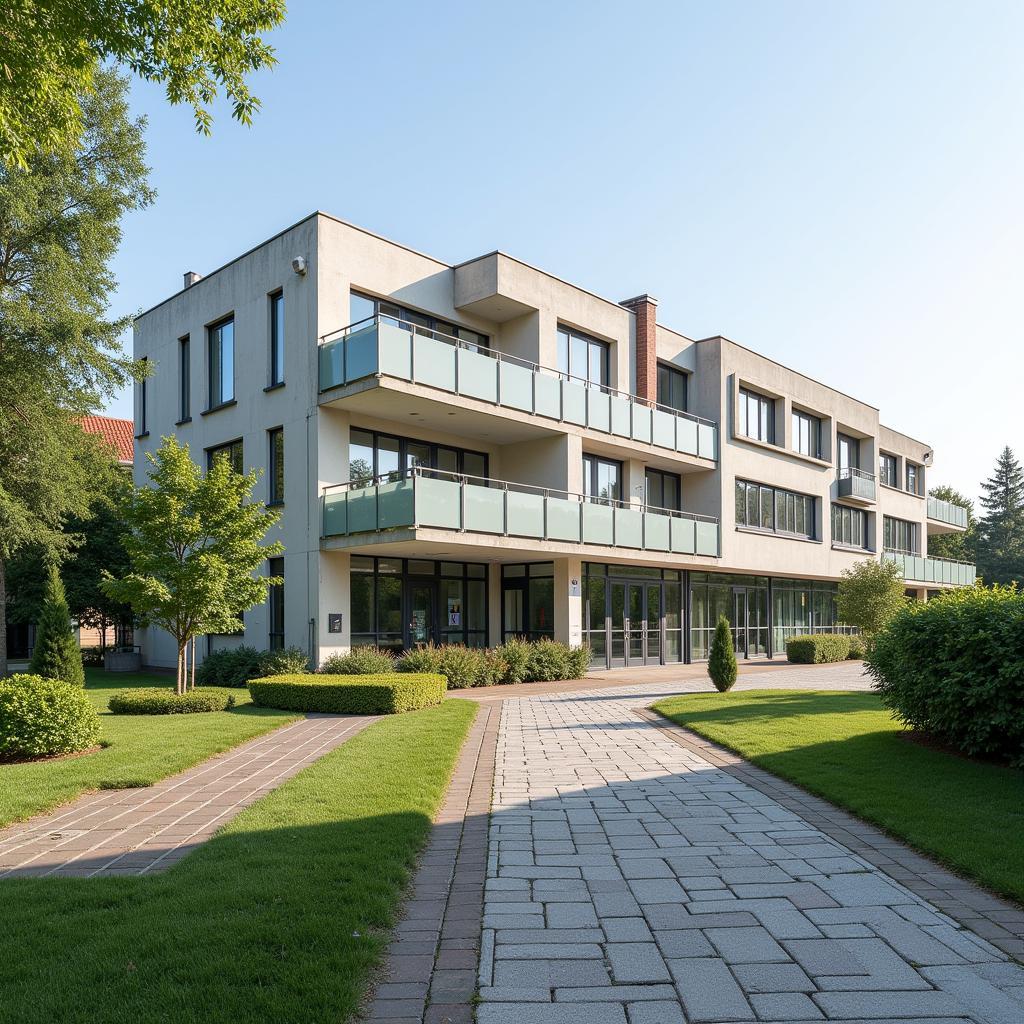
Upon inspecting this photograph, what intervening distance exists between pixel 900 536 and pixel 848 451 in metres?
7.66

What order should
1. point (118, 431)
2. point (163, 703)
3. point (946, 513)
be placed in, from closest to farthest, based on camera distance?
point (163, 703)
point (118, 431)
point (946, 513)

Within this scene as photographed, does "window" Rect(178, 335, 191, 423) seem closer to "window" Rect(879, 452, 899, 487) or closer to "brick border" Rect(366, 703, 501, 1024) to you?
"brick border" Rect(366, 703, 501, 1024)

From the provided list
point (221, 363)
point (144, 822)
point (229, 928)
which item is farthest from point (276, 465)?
point (229, 928)

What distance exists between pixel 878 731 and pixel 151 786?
30.6ft

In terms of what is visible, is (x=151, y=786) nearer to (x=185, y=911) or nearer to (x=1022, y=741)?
(x=185, y=911)

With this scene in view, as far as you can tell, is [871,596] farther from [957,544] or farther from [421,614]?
[957,544]

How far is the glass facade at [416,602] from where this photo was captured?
72.6ft

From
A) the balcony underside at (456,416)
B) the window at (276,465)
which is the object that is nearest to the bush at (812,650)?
the balcony underside at (456,416)

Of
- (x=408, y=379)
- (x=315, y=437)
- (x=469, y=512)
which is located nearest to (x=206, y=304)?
(x=315, y=437)

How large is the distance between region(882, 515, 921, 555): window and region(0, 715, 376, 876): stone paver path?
39.5 m

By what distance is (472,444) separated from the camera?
83.0 feet

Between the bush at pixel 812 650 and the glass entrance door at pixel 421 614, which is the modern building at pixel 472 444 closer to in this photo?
the glass entrance door at pixel 421 614

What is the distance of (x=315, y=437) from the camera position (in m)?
21.0

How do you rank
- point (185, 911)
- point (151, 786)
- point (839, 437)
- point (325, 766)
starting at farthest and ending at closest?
1. point (839, 437)
2. point (325, 766)
3. point (151, 786)
4. point (185, 911)
